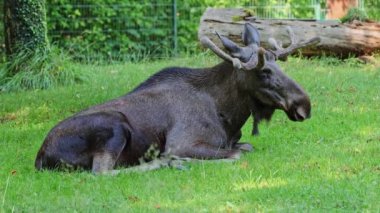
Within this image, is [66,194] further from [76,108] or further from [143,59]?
[143,59]

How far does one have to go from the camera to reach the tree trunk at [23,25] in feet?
47.4

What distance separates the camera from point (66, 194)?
6938 millimetres

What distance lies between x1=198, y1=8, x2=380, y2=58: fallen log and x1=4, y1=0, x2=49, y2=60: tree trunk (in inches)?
127

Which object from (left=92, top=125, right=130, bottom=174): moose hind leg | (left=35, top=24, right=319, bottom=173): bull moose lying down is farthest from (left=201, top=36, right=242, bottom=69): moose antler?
(left=92, top=125, right=130, bottom=174): moose hind leg

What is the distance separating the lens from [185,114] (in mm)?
8484

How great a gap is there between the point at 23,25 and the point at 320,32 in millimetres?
5719

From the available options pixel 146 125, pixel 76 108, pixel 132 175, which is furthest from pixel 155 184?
pixel 76 108

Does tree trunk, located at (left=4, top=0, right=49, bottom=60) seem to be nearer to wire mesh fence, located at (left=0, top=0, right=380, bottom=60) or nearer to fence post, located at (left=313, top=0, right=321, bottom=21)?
wire mesh fence, located at (left=0, top=0, right=380, bottom=60)

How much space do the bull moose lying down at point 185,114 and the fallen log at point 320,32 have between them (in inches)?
266

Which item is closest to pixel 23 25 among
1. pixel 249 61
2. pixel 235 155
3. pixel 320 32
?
pixel 320 32

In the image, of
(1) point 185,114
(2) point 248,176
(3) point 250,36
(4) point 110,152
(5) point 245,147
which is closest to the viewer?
(2) point 248,176

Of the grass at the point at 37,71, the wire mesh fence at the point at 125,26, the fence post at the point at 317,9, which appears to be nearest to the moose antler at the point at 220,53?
the grass at the point at 37,71

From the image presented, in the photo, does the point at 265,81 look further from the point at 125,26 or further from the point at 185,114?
the point at 125,26

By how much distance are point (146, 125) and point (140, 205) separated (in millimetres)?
2022
